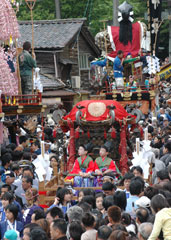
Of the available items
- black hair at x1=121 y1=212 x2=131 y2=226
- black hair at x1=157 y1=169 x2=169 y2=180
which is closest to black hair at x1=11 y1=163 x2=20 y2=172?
black hair at x1=157 y1=169 x2=169 y2=180

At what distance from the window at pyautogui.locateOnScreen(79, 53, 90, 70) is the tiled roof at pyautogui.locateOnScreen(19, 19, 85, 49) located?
2.90 metres

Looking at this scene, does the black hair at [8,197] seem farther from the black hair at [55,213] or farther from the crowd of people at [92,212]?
the black hair at [55,213]

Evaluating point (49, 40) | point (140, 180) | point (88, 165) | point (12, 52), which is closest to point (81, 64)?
point (49, 40)

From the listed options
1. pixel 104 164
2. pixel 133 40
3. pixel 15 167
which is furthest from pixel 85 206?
pixel 133 40

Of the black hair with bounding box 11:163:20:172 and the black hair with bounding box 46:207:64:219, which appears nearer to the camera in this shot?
the black hair with bounding box 46:207:64:219

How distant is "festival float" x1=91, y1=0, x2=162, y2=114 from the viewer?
29875 mm

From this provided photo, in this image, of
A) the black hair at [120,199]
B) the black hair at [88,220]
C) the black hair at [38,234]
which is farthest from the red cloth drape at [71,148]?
the black hair at [38,234]

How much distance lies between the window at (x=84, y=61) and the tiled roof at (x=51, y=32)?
114 inches

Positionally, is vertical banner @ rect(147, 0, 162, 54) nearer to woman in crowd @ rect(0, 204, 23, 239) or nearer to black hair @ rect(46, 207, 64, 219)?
woman in crowd @ rect(0, 204, 23, 239)

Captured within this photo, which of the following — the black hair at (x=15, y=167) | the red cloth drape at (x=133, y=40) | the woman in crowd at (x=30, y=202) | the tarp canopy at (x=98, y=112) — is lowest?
the black hair at (x=15, y=167)

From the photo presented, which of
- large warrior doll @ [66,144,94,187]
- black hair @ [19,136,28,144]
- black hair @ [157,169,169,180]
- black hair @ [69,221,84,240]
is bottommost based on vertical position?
black hair @ [19,136,28,144]

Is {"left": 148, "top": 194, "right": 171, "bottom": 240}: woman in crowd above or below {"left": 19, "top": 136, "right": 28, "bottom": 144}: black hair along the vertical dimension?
above

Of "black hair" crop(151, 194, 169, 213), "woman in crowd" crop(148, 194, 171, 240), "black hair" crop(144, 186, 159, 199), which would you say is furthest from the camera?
"black hair" crop(144, 186, 159, 199)

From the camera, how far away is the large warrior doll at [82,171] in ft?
42.7
